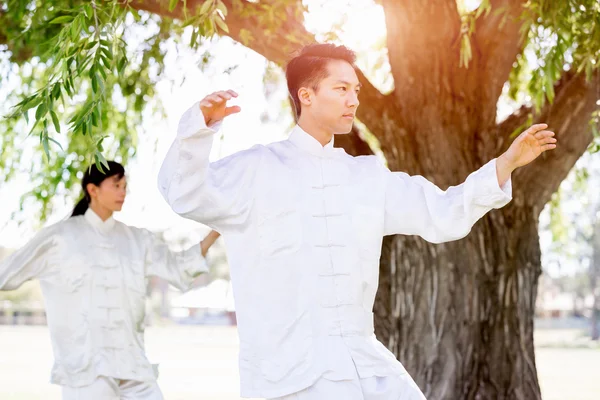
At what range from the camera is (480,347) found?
6.27 metres

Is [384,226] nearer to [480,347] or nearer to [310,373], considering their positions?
[310,373]

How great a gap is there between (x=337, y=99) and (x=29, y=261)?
2.89 meters

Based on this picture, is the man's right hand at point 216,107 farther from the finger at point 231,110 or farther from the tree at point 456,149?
the tree at point 456,149

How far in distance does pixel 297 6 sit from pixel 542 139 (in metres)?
3.36

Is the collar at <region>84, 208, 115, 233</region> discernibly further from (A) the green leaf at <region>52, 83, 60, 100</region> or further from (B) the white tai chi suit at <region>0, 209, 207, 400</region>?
(A) the green leaf at <region>52, 83, 60, 100</region>

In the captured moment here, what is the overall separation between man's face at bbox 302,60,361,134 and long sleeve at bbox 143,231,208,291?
A: 263 cm

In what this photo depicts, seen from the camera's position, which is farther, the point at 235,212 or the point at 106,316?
the point at 106,316

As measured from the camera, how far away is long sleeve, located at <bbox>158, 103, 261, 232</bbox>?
10.3 feet

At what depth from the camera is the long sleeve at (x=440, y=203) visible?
10.8 ft

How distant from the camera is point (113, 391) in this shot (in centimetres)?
564

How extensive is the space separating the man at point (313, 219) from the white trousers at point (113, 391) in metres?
2.47

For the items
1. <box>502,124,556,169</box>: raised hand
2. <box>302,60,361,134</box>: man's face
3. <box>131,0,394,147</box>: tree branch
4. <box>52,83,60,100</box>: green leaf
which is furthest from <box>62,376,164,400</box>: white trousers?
<box>502,124,556,169</box>: raised hand

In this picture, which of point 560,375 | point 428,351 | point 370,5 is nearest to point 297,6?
point 370,5

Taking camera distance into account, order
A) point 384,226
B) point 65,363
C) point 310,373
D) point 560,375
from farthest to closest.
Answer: point 560,375 < point 65,363 < point 384,226 < point 310,373
